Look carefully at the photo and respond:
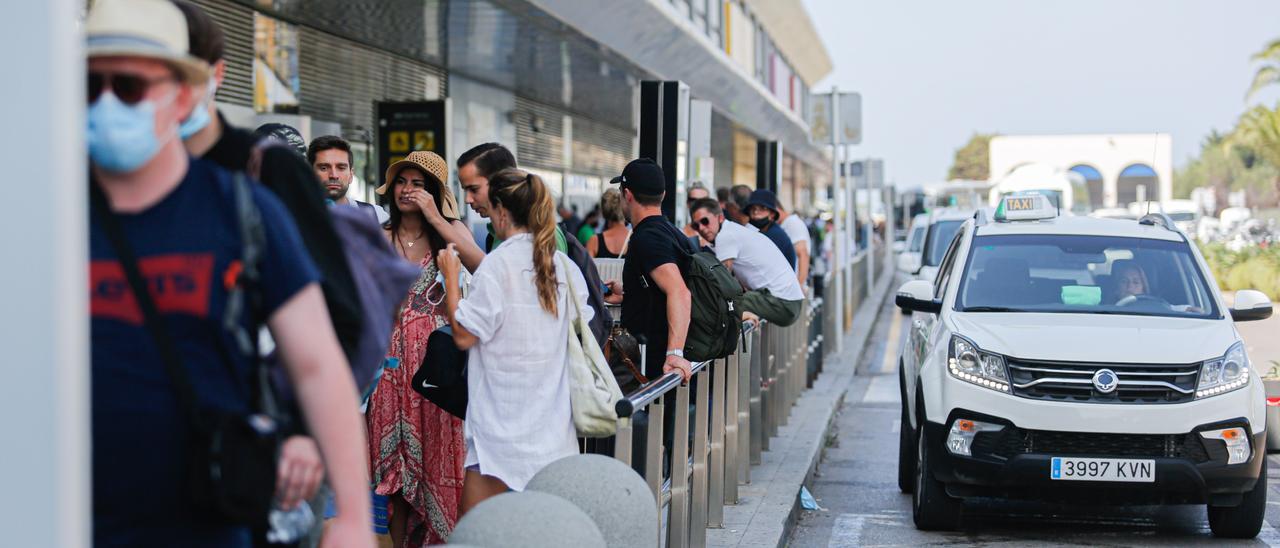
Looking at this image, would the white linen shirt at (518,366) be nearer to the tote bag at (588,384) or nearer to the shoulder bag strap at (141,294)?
the tote bag at (588,384)

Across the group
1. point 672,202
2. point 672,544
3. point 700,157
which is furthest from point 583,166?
point 672,544

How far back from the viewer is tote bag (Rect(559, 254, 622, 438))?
5422 mm

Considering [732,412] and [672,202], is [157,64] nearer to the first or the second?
[732,412]

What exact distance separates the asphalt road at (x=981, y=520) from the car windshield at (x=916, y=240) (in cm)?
2002

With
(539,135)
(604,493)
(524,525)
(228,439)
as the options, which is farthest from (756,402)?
(539,135)

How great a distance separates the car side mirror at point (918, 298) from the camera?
8.91 metres

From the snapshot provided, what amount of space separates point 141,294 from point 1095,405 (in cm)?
623

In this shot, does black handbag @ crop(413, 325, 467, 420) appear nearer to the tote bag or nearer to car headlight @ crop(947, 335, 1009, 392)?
the tote bag

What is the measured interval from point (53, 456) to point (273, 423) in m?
0.63

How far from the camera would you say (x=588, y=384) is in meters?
5.43

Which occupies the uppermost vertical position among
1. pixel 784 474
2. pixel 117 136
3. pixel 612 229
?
pixel 117 136

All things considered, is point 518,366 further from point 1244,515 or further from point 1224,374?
point 1244,515

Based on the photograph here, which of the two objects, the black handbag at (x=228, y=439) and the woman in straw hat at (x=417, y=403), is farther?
the woman in straw hat at (x=417, y=403)

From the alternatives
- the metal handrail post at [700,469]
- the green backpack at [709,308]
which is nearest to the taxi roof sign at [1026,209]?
the green backpack at [709,308]
